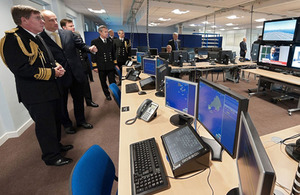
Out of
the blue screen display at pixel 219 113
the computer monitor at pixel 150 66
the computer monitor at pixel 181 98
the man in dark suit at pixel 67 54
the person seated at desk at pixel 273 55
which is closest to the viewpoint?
the blue screen display at pixel 219 113

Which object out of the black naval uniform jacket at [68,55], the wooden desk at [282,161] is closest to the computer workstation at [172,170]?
the wooden desk at [282,161]

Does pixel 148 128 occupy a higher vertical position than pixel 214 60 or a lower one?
lower

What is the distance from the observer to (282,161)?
1034 mm

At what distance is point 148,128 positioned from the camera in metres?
1.43

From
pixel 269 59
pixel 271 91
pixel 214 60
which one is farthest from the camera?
pixel 214 60

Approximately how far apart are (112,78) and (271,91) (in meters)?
4.66

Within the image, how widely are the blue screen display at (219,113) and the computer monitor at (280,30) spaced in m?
3.96

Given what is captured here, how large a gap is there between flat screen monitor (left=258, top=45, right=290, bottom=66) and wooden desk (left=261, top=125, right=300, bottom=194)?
3.19 meters

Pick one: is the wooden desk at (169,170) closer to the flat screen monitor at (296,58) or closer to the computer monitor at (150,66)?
the computer monitor at (150,66)

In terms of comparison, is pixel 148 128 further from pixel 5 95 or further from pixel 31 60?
pixel 5 95

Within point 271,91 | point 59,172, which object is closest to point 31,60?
point 59,172

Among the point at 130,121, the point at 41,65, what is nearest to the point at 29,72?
the point at 41,65

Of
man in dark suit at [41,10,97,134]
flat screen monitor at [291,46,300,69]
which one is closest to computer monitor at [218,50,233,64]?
flat screen monitor at [291,46,300,69]

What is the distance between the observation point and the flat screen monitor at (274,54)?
11.9 feet
